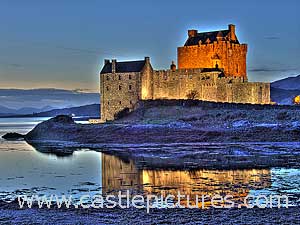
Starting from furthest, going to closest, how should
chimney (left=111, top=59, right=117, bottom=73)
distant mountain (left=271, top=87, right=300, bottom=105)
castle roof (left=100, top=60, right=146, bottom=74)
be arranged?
distant mountain (left=271, top=87, right=300, bottom=105) → chimney (left=111, top=59, right=117, bottom=73) → castle roof (left=100, top=60, right=146, bottom=74)

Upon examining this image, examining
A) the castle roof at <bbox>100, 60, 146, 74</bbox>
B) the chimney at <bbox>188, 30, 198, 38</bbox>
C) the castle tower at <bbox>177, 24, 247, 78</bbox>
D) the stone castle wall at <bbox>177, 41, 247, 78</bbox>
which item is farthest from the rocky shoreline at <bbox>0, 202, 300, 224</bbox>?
the chimney at <bbox>188, 30, 198, 38</bbox>

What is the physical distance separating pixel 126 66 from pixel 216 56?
10502mm

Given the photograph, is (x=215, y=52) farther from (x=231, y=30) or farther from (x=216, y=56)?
(x=231, y=30)

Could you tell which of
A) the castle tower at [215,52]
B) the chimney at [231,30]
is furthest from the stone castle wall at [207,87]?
the chimney at [231,30]


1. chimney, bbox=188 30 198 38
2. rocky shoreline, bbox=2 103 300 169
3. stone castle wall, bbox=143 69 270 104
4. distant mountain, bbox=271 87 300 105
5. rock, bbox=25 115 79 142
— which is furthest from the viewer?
distant mountain, bbox=271 87 300 105

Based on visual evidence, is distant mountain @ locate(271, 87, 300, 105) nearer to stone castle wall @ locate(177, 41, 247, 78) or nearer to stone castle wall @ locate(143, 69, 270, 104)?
stone castle wall @ locate(177, 41, 247, 78)

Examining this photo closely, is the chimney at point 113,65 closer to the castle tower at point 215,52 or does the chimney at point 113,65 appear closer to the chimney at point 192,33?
the castle tower at point 215,52

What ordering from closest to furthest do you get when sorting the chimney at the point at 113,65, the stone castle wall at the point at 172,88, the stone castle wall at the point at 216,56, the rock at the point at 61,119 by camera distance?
the rock at the point at 61,119, the stone castle wall at the point at 172,88, the chimney at the point at 113,65, the stone castle wall at the point at 216,56

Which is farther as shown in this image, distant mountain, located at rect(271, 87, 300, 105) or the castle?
distant mountain, located at rect(271, 87, 300, 105)

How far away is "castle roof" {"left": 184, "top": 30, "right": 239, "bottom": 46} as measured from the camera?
60.4 m

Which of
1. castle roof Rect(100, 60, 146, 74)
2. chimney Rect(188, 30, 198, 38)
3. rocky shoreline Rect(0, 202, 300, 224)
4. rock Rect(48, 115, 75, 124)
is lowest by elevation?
rocky shoreline Rect(0, 202, 300, 224)

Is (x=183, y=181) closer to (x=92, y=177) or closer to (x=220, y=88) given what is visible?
(x=92, y=177)

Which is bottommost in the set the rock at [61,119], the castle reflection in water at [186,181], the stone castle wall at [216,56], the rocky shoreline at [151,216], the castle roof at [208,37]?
the rocky shoreline at [151,216]

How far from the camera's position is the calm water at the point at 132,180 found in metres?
17.7
